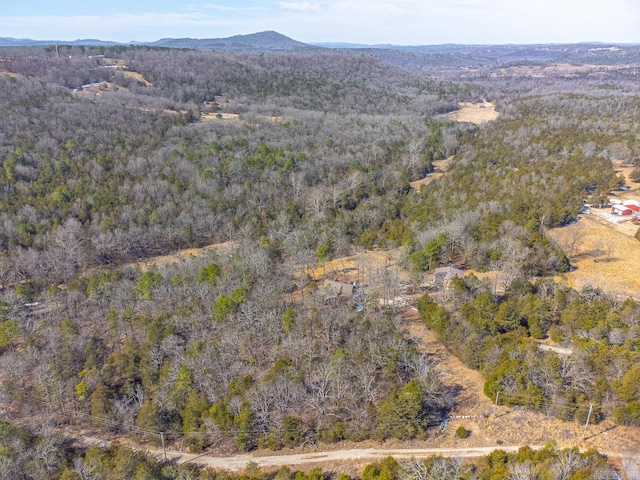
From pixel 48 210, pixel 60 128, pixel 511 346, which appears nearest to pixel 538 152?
pixel 511 346

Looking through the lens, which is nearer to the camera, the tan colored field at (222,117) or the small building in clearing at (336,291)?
the small building in clearing at (336,291)

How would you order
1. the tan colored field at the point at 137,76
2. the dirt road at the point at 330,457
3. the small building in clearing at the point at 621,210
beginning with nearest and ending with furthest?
1. the dirt road at the point at 330,457
2. the small building in clearing at the point at 621,210
3. the tan colored field at the point at 137,76

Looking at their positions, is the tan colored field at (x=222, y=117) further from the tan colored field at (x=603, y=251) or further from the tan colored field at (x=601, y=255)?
the tan colored field at (x=601, y=255)

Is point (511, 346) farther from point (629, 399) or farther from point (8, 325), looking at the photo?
point (8, 325)

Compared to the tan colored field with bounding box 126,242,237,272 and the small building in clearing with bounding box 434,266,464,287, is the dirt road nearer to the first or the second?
the small building in clearing with bounding box 434,266,464,287

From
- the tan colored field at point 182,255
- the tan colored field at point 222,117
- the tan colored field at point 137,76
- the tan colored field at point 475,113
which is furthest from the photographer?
the tan colored field at point 475,113

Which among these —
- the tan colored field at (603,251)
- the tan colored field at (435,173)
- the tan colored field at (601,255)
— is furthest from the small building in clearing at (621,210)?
the tan colored field at (435,173)

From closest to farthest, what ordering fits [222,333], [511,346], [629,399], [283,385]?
[629,399] → [283,385] → [511,346] → [222,333]
